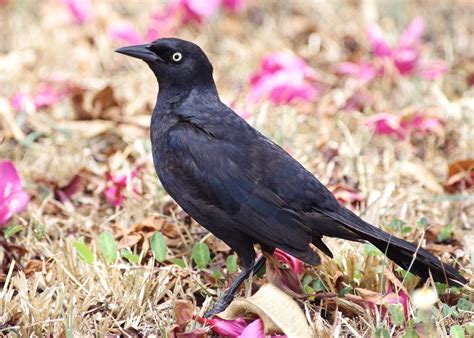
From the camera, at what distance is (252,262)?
11.6ft

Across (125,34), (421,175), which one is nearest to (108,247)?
(421,175)

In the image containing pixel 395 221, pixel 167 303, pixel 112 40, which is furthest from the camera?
pixel 112 40

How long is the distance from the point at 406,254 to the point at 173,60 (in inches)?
48.9

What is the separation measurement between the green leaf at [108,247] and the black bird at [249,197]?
0.36 m

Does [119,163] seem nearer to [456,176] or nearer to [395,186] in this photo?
[395,186]

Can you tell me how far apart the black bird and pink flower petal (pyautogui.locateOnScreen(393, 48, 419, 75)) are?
1.94 m

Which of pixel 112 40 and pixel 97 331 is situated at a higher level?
pixel 112 40

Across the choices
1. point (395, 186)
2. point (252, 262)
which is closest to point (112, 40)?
point (395, 186)

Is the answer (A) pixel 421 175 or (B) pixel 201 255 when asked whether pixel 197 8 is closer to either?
(A) pixel 421 175

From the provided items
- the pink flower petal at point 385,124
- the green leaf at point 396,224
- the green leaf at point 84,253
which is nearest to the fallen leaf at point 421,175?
the pink flower petal at point 385,124

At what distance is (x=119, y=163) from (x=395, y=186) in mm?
1397

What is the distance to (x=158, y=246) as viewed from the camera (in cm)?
369

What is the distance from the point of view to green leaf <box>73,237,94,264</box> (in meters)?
3.65

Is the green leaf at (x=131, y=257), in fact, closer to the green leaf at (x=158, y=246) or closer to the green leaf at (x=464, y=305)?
the green leaf at (x=158, y=246)
